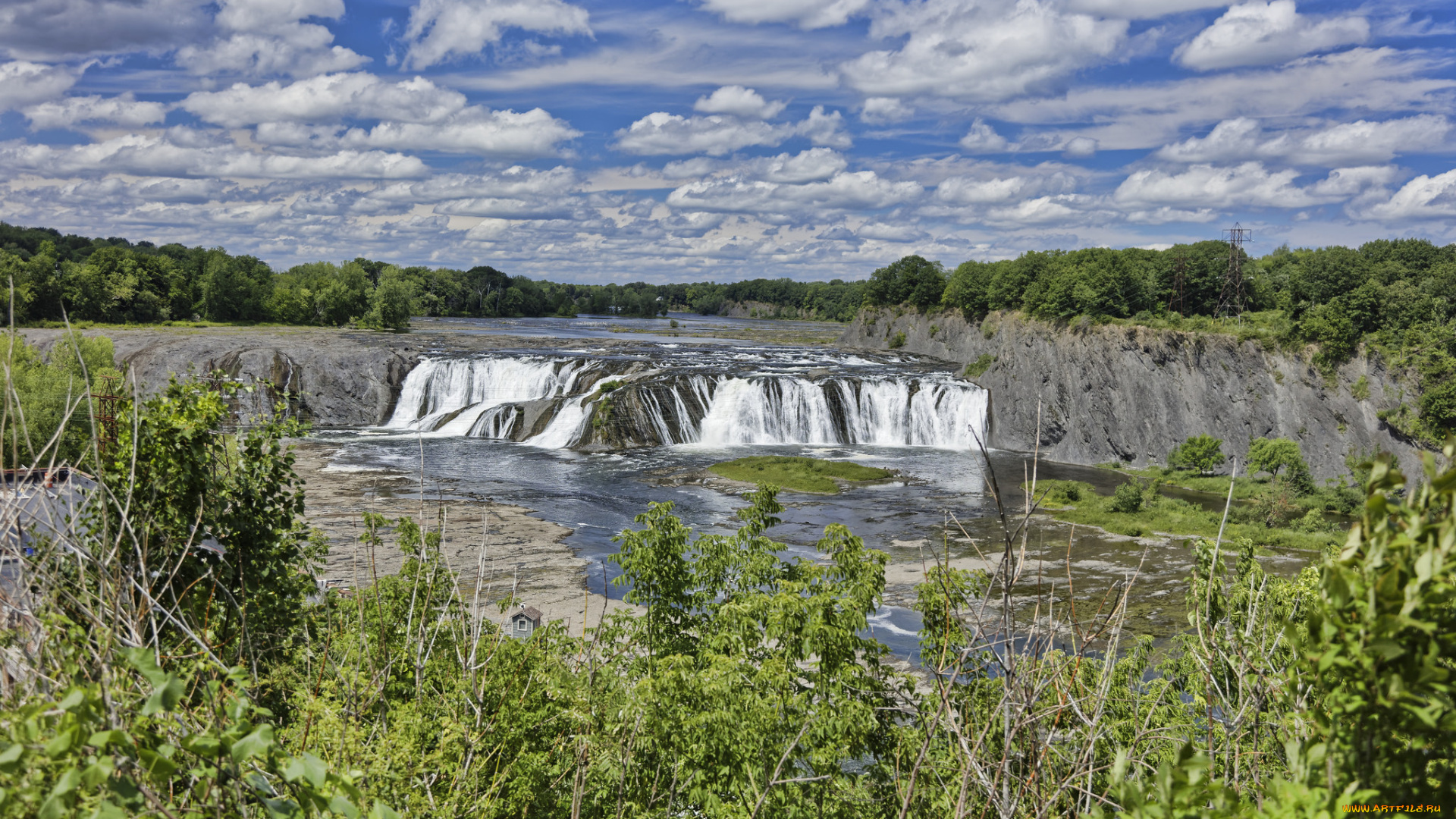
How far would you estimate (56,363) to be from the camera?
47.6 meters

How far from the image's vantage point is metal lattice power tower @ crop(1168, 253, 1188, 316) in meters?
66.2

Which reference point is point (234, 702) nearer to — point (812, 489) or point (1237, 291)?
point (812, 489)

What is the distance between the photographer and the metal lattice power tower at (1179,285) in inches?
2606

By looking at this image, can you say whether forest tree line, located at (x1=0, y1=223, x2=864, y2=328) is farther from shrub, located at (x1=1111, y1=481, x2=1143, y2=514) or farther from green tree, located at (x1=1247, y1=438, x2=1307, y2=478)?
shrub, located at (x1=1111, y1=481, x2=1143, y2=514)

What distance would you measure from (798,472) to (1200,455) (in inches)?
937

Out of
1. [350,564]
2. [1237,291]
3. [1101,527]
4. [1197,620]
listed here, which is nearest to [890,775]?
[1197,620]

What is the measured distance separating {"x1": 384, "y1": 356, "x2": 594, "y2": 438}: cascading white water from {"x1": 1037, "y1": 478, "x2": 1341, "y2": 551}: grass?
113ft

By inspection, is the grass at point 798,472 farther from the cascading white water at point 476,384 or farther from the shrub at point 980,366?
the shrub at point 980,366

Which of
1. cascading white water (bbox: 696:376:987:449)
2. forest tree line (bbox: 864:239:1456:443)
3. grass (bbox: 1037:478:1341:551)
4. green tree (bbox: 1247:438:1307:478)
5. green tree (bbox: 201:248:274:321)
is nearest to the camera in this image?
grass (bbox: 1037:478:1341:551)

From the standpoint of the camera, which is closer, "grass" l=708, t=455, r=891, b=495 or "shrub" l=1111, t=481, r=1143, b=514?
"shrub" l=1111, t=481, r=1143, b=514

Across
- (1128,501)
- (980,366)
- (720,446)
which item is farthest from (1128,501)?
(980,366)

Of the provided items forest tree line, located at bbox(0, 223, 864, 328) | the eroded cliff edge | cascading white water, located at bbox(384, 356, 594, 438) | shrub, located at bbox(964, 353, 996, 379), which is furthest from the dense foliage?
forest tree line, located at bbox(0, 223, 864, 328)

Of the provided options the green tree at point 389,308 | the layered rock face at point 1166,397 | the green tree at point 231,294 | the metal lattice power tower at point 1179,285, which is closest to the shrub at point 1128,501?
the layered rock face at point 1166,397

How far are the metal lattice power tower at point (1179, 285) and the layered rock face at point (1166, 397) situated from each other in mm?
8561
